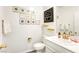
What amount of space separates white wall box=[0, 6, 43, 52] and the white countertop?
19cm

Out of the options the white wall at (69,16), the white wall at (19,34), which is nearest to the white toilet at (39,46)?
the white wall at (19,34)

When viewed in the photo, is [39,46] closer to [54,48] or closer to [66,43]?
[54,48]

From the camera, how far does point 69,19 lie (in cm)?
133

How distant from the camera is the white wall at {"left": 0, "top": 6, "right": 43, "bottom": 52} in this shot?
1.30 meters

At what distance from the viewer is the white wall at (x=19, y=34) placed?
130 cm

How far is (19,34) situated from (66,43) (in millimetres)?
680

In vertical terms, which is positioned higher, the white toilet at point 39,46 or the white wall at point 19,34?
the white wall at point 19,34

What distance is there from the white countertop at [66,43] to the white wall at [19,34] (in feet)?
0.62

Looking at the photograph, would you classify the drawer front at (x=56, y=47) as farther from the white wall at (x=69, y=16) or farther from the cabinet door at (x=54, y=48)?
the white wall at (x=69, y=16)

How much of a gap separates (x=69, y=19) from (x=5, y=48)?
97cm

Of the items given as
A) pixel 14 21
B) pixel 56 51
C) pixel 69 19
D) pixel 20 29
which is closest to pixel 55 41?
pixel 56 51

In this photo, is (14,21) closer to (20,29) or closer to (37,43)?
(20,29)

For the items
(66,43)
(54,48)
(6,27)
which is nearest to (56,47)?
(54,48)
